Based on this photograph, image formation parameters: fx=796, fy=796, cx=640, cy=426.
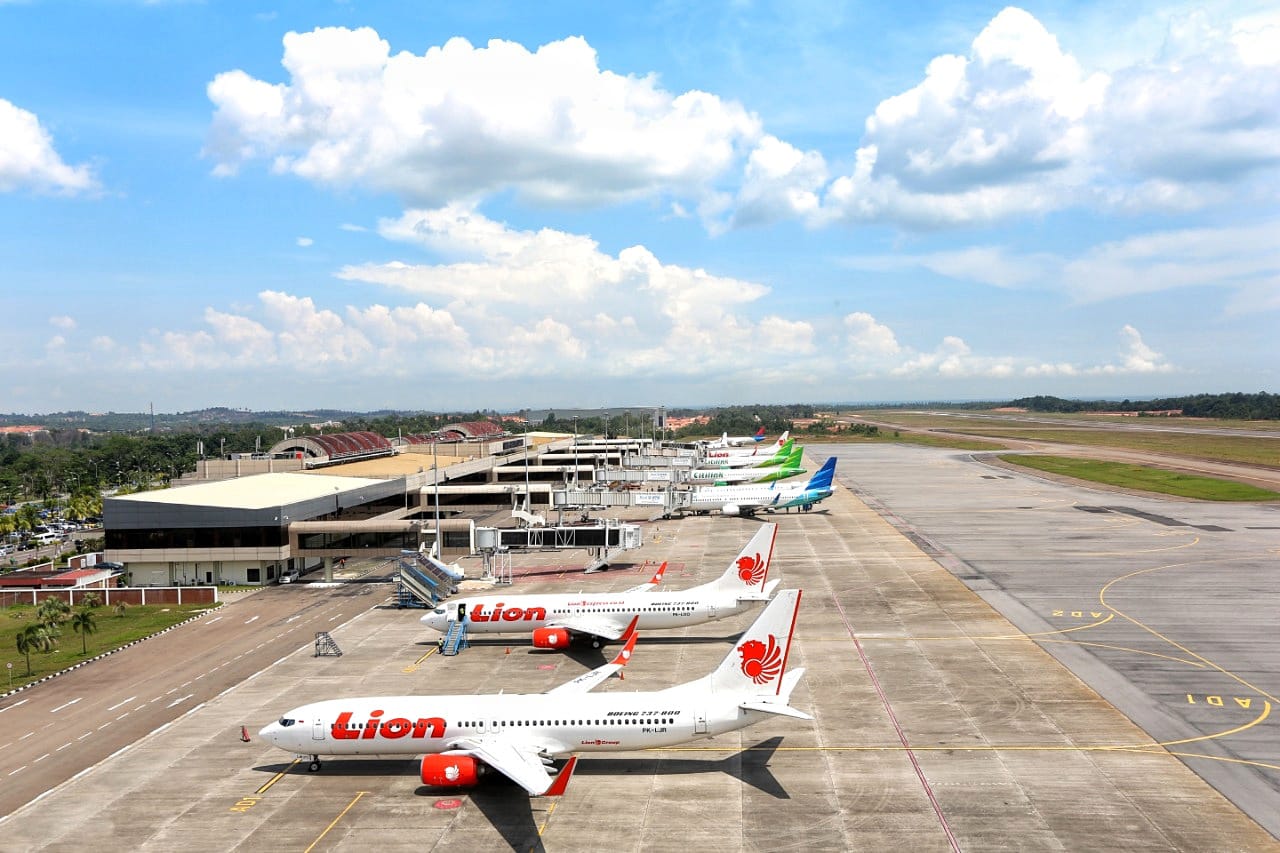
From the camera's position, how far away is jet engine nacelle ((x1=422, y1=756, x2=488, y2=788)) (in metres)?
31.5

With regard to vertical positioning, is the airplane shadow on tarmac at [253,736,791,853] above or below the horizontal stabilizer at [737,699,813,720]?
below

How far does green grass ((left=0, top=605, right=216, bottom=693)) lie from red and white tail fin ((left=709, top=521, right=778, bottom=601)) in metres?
47.5

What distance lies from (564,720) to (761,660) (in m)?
8.42

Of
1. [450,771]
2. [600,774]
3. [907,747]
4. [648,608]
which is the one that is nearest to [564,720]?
[600,774]

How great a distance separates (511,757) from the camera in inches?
1211

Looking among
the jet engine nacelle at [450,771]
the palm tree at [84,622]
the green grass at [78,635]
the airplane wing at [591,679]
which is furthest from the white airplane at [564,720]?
the palm tree at [84,622]

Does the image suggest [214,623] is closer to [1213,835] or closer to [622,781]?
[622,781]

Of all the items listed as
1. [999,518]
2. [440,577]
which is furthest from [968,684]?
[999,518]

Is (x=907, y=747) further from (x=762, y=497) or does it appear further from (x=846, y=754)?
(x=762, y=497)

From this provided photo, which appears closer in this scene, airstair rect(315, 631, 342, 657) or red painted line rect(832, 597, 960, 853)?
red painted line rect(832, 597, 960, 853)

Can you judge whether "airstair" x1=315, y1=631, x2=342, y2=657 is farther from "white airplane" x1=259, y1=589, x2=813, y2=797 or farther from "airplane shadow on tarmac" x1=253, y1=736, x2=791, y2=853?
"white airplane" x1=259, y1=589, x2=813, y2=797

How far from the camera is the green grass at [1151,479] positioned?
406 ft

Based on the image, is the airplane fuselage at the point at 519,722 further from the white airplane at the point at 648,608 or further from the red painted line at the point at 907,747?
the white airplane at the point at 648,608

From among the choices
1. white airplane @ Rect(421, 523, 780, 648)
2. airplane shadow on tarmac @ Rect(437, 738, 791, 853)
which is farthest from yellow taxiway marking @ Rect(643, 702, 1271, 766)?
white airplane @ Rect(421, 523, 780, 648)
